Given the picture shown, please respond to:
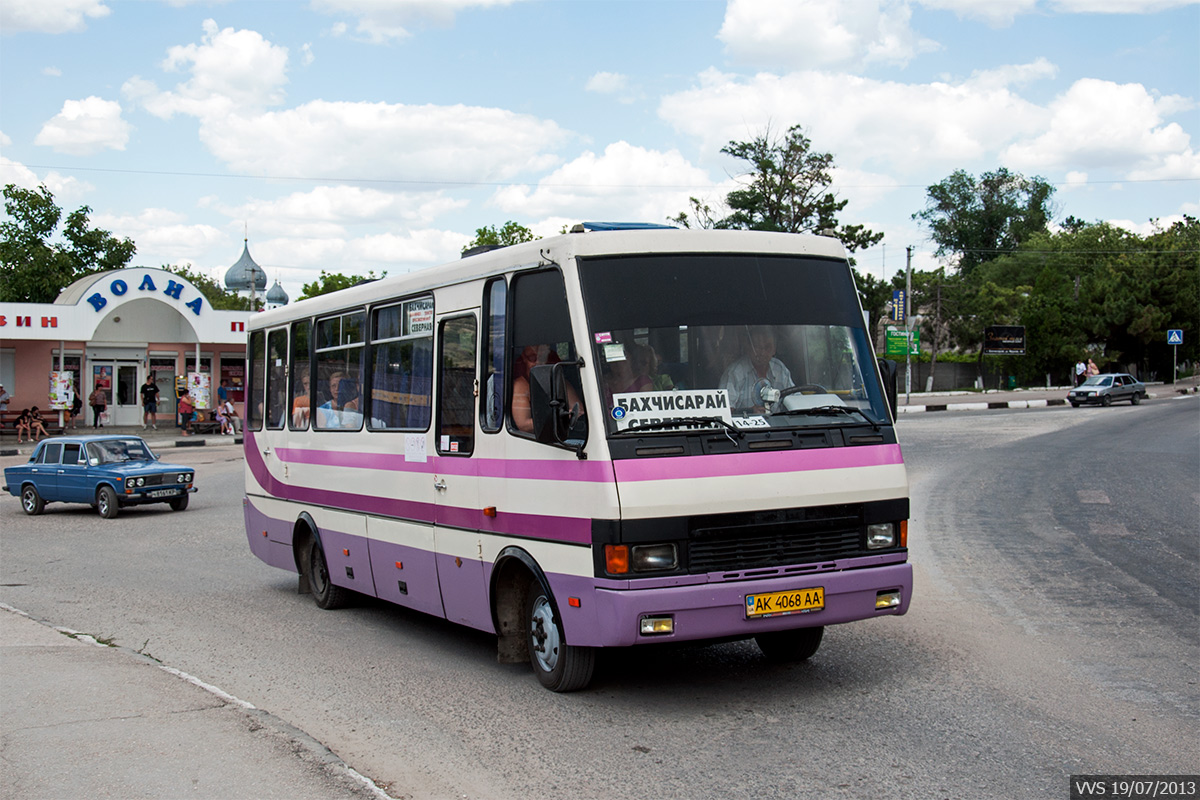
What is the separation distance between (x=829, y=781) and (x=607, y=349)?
2.63 meters

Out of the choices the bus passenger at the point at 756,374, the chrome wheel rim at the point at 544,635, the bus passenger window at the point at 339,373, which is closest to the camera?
the bus passenger at the point at 756,374

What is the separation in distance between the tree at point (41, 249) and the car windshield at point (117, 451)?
114 ft

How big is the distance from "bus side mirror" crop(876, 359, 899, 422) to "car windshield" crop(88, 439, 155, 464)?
54.1 feet

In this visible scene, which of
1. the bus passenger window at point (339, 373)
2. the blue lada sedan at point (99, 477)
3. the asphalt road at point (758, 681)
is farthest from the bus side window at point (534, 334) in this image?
the blue lada sedan at point (99, 477)

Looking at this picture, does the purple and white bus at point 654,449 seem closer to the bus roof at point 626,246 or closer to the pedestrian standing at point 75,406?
the bus roof at point 626,246

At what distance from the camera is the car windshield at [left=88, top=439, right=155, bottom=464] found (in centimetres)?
2062

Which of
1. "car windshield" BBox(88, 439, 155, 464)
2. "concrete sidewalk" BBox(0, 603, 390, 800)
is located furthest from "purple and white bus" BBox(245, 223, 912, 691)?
"car windshield" BBox(88, 439, 155, 464)

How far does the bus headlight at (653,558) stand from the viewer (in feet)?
20.7

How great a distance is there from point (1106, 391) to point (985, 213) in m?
74.8

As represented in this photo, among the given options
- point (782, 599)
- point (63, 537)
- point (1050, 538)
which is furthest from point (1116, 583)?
point (63, 537)

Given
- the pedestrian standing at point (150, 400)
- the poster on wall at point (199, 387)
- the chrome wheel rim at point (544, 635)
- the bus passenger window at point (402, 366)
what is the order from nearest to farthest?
the chrome wheel rim at point (544, 635)
the bus passenger window at point (402, 366)
the pedestrian standing at point (150, 400)
the poster on wall at point (199, 387)

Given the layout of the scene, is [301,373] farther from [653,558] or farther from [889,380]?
[889,380]

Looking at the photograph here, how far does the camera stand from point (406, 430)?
28.5 ft

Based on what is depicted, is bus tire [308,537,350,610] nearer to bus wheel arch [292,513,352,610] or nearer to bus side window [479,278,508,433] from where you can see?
bus wheel arch [292,513,352,610]
